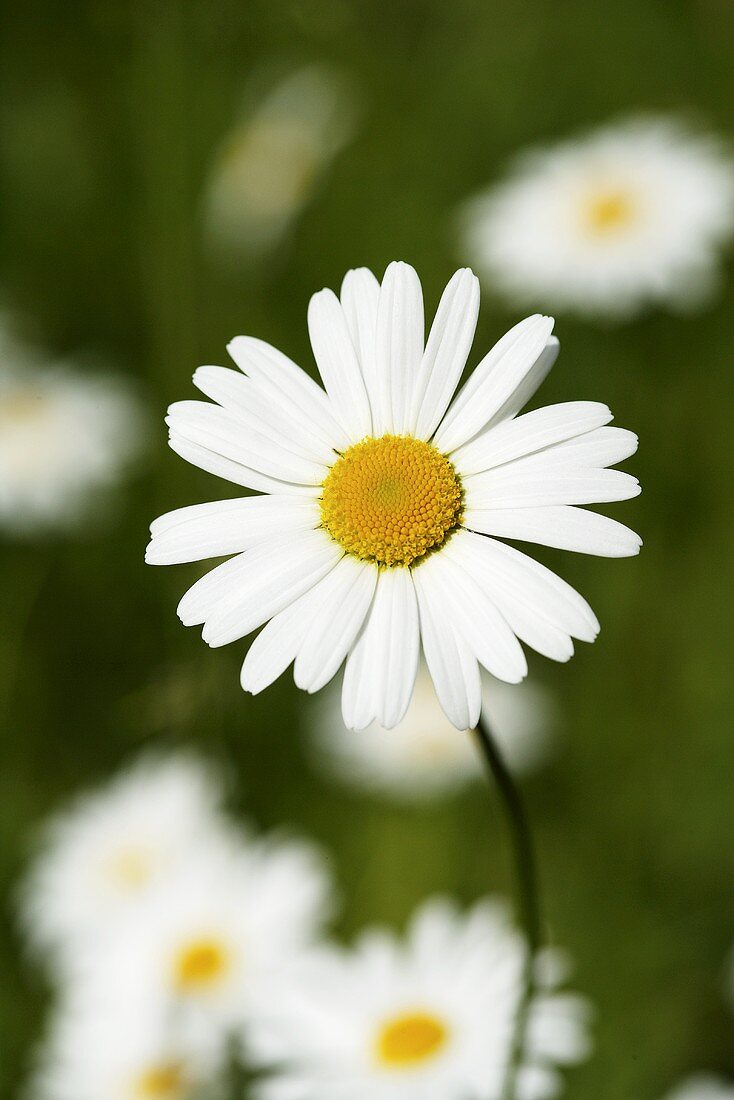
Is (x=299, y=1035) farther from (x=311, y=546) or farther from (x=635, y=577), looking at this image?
(x=635, y=577)

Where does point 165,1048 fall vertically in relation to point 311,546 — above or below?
below

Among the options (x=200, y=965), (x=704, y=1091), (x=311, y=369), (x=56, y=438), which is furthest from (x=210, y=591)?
(x=56, y=438)

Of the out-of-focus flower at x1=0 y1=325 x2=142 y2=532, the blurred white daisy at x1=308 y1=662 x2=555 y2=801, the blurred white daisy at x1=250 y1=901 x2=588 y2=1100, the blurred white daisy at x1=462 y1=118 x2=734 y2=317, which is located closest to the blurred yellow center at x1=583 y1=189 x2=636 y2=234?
the blurred white daisy at x1=462 y1=118 x2=734 y2=317

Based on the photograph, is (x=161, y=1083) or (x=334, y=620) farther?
(x=161, y=1083)

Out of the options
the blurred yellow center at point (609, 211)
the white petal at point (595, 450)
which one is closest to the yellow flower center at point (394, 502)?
the white petal at point (595, 450)

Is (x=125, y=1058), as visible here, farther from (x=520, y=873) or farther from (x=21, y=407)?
(x=21, y=407)

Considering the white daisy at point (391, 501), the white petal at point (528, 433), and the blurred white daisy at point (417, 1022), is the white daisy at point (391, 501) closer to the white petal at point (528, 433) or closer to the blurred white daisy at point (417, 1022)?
the white petal at point (528, 433)

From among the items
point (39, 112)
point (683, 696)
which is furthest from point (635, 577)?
point (39, 112)
